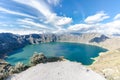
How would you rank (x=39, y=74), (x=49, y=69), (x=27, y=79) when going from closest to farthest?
(x=27, y=79), (x=39, y=74), (x=49, y=69)

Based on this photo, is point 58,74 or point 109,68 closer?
point 58,74

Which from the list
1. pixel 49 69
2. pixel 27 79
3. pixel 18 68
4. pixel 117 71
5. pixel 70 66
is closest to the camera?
pixel 27 79

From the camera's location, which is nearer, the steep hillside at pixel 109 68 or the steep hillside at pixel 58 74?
the steep hillside at pixel 58 74

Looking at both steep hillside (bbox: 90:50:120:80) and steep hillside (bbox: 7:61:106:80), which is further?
steep hillside (bbox: 90:50:120:80)

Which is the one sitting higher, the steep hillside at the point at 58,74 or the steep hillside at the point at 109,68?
the steep hillside at the point at 58,74

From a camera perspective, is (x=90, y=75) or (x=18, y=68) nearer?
(x=90, y=75)

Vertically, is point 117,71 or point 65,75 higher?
point 65,75

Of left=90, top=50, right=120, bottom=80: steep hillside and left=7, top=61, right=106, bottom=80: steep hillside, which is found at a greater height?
left=7, top=61, right=106, bottom=80: steep hillside

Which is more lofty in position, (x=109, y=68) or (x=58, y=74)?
(x=58, y=74)

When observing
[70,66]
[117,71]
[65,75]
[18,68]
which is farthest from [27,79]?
[117,71]

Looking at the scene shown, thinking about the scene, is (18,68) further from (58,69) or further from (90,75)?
(90,75)
